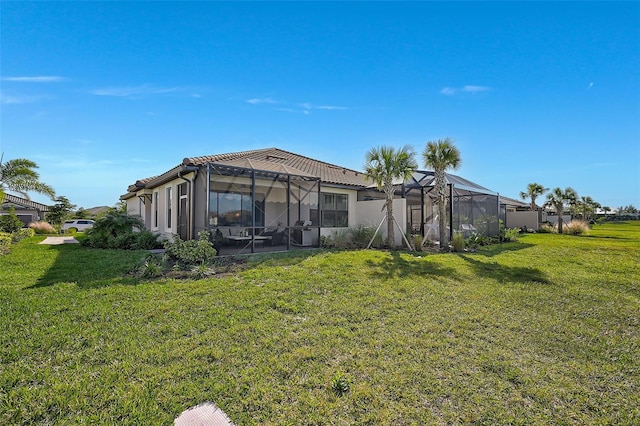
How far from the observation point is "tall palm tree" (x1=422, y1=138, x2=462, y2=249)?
13250 millimetres

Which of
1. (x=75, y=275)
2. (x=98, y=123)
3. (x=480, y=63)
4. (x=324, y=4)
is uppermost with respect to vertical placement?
(x=324, y=4)

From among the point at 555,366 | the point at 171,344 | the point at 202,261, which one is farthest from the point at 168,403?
the point at 202,261

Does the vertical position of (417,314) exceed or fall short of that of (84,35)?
it falls short

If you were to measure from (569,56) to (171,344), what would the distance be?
1531cm

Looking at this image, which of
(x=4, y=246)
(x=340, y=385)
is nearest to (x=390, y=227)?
(x=340, y=385)

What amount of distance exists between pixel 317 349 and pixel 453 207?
521 inches

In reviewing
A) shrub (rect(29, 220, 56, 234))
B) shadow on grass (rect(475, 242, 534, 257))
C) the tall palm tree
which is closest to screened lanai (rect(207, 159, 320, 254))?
the tall palm tree

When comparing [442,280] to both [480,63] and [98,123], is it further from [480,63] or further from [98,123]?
[98,123]

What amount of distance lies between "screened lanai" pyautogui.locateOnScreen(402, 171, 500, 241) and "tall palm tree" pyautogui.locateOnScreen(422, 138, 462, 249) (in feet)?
3.76

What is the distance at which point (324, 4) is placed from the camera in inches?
408

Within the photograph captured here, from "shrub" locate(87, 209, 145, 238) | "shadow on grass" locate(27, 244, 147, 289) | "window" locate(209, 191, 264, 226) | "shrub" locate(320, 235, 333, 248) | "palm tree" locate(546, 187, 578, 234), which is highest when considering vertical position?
"palm tree" locate(546, 187, 578, 234)

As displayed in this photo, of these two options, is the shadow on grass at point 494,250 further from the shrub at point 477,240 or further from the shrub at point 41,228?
the shrub at point 41,228

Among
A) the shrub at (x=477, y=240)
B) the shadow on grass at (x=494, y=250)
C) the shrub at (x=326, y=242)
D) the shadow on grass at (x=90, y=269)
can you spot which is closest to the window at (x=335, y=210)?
the shrub at (x=326, y=242)

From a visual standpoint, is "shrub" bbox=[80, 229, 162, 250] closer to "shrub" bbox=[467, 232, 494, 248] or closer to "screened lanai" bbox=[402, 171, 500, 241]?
"screened lanai" bbox=[402, 171, 500, 241]
